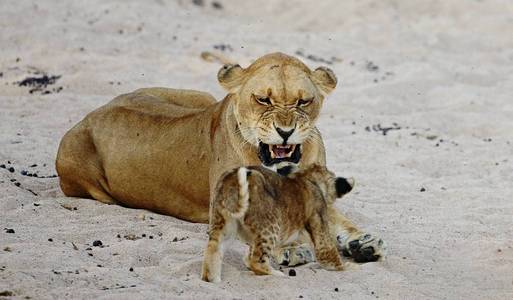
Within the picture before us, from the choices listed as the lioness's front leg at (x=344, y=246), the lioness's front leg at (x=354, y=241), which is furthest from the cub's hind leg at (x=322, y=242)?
the lioness's front leg at (x=354, y=241)

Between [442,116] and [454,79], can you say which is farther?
[454,79]

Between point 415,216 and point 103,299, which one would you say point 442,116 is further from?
point 103,299

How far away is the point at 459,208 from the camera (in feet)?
25.1

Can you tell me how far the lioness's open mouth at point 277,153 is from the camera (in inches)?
246

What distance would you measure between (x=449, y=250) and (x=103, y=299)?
2.41 m

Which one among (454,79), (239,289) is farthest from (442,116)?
(239,289)

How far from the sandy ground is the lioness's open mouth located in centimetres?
53

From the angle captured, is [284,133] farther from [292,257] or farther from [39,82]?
[39,82]

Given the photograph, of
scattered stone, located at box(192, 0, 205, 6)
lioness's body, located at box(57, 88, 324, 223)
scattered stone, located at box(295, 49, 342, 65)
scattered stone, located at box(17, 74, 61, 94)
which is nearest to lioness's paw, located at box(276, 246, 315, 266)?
lioness's body, located at box(57, 88, 324, 223)

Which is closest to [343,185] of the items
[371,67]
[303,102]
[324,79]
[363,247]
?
[363,247]

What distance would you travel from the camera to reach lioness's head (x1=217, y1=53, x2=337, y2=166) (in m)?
6.13

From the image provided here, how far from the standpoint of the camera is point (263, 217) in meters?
5.37

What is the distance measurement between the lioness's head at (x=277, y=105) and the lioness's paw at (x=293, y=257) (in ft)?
1.98

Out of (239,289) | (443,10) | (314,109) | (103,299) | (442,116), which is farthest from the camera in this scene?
(443,10)
